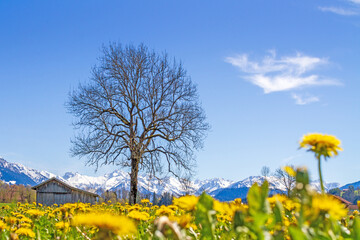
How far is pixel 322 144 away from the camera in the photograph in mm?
1264

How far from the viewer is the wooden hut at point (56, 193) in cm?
3133

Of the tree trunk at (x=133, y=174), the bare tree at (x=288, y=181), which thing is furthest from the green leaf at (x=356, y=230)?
the tree trunk at (x=133, y=174)

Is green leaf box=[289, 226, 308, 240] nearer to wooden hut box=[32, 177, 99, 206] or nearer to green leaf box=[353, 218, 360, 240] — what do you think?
green leaf box=[353, 218, 360, 240]

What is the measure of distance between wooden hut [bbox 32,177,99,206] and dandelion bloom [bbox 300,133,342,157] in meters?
32.0

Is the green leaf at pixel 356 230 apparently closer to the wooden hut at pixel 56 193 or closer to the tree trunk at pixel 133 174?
the tree trunk at pixel 133 174

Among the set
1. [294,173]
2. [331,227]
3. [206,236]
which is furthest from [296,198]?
[206,236]

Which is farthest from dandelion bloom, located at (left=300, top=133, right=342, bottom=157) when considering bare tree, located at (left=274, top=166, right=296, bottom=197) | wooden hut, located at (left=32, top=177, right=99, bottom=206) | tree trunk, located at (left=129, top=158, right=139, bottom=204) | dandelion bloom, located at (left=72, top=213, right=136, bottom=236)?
wooden hut, located at (left=32, top=177, right=99, bottom=206)

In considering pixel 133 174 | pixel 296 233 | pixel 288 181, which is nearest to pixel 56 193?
pixel 133 174

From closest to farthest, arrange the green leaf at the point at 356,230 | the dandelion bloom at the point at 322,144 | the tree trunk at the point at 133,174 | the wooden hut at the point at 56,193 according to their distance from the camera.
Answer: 1. the green leaf at the point at 356,230
2. the dandelion bloom at the point at 322,144
3. the tree trunk at the point at 133,174
4. the wooden hut at the point at 56,193

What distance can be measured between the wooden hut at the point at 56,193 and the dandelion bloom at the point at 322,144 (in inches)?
1262

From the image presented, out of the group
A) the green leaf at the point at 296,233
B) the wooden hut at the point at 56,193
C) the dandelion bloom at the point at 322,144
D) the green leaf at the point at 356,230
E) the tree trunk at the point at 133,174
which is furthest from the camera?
the wooden hut at the point at 56,193

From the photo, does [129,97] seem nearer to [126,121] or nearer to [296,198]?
[126,121]

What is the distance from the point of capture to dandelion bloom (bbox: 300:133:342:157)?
1.26 m

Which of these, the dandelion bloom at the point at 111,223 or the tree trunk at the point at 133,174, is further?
the tree trunk at the point at 133,174
